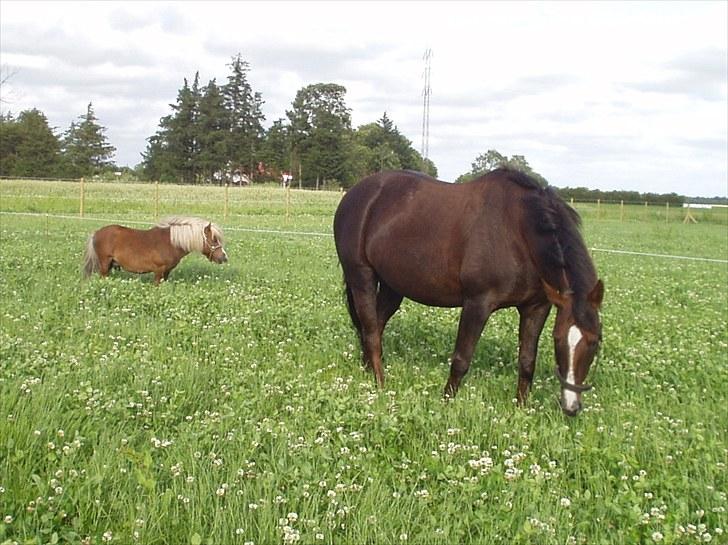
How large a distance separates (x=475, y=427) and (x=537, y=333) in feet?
4.59

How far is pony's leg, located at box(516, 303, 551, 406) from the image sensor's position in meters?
5.69

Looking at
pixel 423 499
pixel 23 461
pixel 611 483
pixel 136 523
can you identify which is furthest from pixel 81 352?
pixel 611 483

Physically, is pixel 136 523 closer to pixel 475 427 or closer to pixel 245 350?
pixel 475 427

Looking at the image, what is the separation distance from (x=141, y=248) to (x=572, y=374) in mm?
7810

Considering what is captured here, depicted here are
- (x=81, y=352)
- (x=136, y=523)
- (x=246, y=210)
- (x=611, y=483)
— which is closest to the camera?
(x=136, y=523)

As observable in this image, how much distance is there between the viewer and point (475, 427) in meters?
4.68

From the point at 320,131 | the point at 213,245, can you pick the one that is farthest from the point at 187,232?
the point at 320,131

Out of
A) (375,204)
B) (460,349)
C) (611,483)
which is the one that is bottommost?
(611,483)

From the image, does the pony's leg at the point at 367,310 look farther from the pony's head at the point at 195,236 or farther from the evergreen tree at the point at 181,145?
the evergreen tree at the point at 181,145

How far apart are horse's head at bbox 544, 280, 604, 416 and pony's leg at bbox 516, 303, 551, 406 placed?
0.90m

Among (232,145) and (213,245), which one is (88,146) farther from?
(213,245)

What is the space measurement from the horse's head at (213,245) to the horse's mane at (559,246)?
22.1 feet

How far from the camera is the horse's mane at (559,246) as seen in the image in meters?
4.84

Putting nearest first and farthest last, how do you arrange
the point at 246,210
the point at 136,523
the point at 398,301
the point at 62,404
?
the point at 136,523 → the point at 62,404 → the point at 398,301 → the point at 246,210
